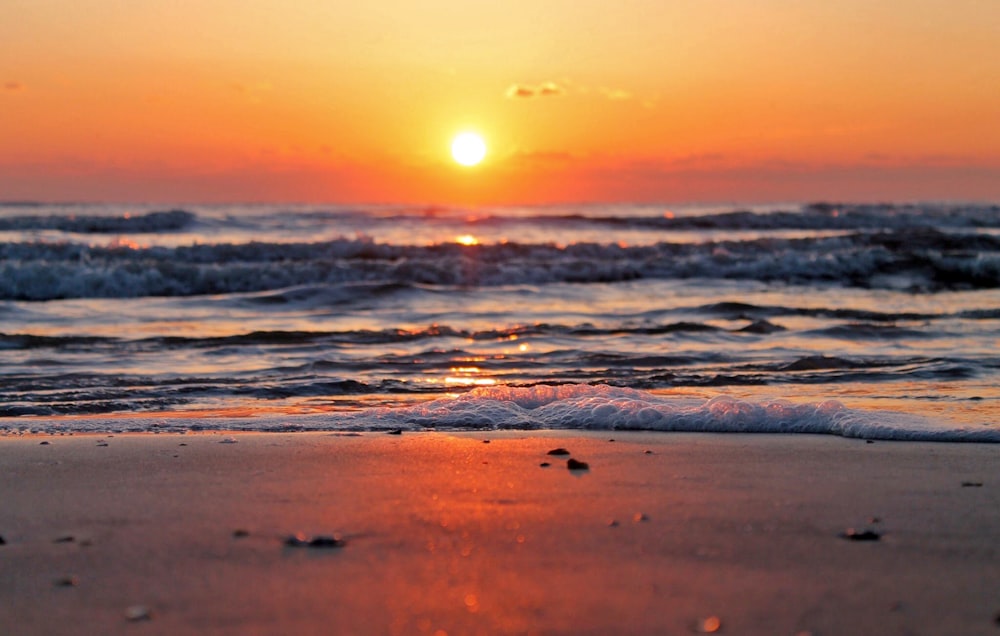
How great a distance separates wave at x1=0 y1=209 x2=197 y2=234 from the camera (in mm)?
28953

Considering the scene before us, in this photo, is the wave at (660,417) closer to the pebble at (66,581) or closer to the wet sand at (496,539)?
the wet sand at (496,539)

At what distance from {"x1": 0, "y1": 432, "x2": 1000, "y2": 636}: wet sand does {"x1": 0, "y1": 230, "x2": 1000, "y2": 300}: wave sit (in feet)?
37.6

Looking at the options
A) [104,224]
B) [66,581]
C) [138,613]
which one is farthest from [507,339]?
[104,224]

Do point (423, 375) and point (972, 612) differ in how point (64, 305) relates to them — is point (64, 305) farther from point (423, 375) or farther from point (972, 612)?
point (972, 612)

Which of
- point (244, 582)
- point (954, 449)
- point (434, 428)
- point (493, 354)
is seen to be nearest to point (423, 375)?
point (493, 354)

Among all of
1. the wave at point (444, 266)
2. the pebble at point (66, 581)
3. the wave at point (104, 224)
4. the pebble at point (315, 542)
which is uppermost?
the wave at point (104, 224)

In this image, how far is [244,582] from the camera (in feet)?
9.82

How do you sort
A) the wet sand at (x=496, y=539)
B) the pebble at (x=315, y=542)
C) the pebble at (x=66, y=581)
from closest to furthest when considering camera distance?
the wet sand at (x=496, y=539)
the pebble at (x=66, y=581)
the pebble at (x=315, y=542)

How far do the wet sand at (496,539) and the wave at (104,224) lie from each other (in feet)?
85.0

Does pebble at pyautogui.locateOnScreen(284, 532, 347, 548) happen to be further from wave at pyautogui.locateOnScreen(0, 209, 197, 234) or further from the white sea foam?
wave at pyautogui.locateOnScreen(0, 209, 197, 234)

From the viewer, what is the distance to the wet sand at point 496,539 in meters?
2.76

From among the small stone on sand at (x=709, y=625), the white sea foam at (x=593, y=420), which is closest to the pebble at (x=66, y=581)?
the small stone on sand at (x=709, y=625)

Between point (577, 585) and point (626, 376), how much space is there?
16.7ft

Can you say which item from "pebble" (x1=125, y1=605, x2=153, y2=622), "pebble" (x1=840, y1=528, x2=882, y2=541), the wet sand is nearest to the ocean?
the wet sand
